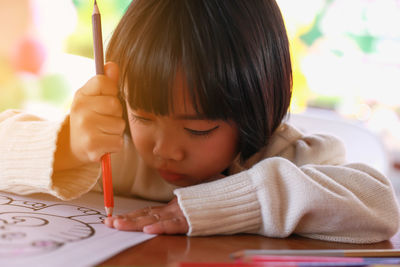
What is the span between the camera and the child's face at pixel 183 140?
50cm

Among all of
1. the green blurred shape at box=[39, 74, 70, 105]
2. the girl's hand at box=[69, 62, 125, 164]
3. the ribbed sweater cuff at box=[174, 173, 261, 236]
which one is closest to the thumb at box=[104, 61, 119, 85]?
the girl's hand at box=[69, 62, 125, 164]

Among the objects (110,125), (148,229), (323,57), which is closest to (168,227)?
(148,229)

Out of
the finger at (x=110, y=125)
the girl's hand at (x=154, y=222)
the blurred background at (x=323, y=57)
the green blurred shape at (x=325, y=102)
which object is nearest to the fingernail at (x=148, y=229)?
the girl's hand at (x=154, y=222)

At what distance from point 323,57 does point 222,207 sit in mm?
1745

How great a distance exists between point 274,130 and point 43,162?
0.32 meters

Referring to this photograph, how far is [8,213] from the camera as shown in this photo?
16.7 inches

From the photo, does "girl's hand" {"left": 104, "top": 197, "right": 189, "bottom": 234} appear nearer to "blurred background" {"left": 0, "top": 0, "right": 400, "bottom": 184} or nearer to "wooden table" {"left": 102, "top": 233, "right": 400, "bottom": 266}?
"wooden table" {"left": 102, "top": 233, "right": 400, "bottom": 266}

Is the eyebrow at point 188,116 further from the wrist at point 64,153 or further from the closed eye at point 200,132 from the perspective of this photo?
the wrist at point 64,153

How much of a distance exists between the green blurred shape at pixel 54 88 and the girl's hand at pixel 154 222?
69.3 inches

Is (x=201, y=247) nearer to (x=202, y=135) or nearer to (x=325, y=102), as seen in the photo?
(x=202, y=135)

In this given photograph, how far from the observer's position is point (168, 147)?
1.68 feet

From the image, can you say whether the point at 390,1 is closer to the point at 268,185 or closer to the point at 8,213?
the point at 268,185

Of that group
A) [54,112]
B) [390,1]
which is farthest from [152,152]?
[390,1]

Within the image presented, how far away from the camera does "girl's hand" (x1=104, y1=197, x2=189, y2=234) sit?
0.40m
